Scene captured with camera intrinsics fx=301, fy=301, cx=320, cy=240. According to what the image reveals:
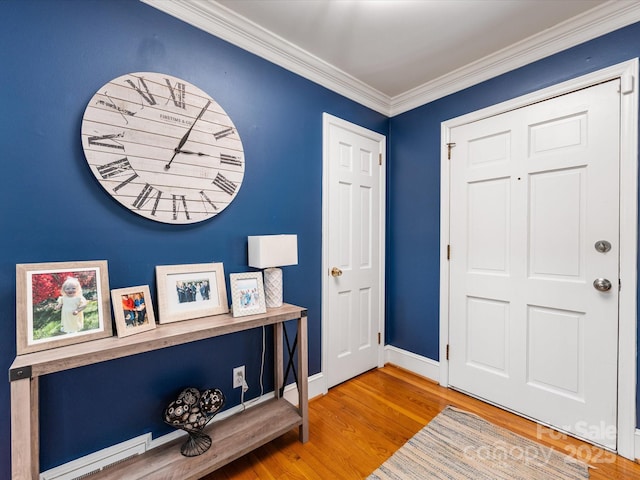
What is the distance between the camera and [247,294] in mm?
1681

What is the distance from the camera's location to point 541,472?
1.53 metres

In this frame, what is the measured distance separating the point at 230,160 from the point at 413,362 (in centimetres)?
225

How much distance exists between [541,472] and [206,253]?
6.90ft

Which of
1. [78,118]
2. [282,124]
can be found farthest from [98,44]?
[282,124]

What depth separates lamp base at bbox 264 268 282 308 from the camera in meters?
1.81

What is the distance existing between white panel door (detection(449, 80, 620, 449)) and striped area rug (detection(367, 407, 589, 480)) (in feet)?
1.08

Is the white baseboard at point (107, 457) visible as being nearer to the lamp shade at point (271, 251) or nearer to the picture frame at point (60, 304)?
the picture frame at point (60, 304)

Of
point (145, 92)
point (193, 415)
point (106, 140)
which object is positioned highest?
point (145, 92)

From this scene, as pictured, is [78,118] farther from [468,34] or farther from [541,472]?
[541,472]

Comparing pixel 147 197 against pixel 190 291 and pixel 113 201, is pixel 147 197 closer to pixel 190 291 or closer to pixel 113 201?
pixel 113 201

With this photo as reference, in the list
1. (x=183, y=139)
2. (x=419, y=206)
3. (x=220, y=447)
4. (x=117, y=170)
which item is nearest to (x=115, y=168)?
(x=117, y=170)

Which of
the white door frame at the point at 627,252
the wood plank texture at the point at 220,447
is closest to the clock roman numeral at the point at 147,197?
the wood plank texture at the point at 220,447

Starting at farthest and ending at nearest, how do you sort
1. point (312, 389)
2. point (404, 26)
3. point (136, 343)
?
1. point (312, 389)
2. point (404, 26)
3. point (136, 343)

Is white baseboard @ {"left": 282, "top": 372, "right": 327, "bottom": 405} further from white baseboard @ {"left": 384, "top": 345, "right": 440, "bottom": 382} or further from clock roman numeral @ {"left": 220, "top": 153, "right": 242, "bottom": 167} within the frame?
clock roman numeral @ {"left": 220, "top": 153, "right": 242, "bottom": 167}
